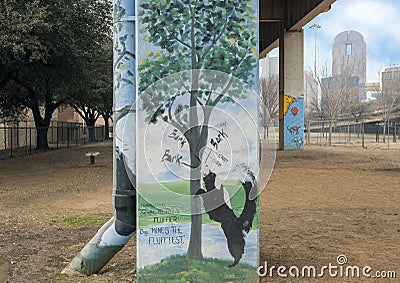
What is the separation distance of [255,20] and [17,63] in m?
16.5

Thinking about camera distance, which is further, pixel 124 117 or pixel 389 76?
pixel 389 76

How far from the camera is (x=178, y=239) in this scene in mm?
5207

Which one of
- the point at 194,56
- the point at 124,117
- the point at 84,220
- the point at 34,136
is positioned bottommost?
the point at 84,220

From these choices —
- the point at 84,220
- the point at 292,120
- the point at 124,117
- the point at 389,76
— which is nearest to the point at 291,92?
the point at 292,120

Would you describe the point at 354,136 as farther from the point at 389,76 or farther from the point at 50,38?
the point at 50,38

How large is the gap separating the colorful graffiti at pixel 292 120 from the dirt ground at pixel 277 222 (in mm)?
13462

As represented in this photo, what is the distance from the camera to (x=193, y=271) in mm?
5281

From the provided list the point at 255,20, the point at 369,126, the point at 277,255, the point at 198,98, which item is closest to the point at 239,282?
the point at 277,255

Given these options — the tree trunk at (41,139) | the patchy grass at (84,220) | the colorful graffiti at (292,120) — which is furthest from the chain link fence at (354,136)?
the patchy grass at (84,220)

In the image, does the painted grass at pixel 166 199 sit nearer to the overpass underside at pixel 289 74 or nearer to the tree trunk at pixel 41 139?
the overpass underside at pixel 289 74

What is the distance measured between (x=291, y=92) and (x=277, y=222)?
77.0 ft

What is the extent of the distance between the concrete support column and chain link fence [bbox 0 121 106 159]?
15360 mm

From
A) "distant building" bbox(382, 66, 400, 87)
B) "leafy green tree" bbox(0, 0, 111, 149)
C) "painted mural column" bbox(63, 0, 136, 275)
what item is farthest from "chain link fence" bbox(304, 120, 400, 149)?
"painted mural column" bbox(63, 0, 136, 275)

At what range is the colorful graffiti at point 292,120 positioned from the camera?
103 ft
